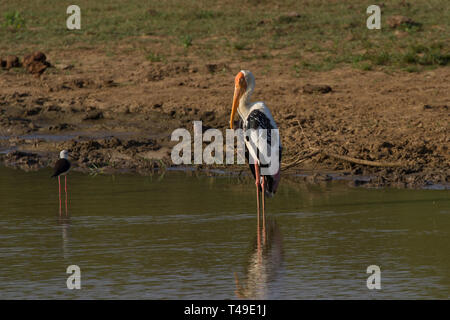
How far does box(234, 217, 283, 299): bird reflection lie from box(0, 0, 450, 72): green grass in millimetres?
7769

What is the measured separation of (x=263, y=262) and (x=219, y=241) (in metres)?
0.78

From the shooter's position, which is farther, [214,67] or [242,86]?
[214,67]

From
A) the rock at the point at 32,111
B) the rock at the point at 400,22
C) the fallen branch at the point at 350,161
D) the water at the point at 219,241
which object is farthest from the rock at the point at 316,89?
the rock at the point at 400,22

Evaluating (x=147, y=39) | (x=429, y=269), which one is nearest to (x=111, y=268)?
(x=429, y=269)

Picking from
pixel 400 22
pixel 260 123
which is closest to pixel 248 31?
pixel 400 22

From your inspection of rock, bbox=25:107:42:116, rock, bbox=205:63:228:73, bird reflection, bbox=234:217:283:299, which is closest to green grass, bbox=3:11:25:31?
rock, bbox=25:107:42:116

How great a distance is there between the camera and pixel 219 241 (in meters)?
7.91

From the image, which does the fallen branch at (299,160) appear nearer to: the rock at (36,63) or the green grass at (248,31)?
the green grass at (248,31)

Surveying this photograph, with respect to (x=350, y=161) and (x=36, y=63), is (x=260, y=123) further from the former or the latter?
(x=36, y=63)

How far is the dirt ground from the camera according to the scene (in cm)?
1156

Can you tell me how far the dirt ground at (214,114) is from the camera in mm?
11562

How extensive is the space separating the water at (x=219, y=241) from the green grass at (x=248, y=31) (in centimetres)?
629

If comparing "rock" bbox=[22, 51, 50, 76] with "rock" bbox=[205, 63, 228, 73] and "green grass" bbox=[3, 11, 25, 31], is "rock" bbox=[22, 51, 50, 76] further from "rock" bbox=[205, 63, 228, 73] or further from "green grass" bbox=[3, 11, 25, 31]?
"green grass" bbox=[3, 11, 25, 31]

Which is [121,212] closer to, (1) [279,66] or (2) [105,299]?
(2) [105,299]
